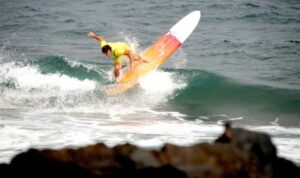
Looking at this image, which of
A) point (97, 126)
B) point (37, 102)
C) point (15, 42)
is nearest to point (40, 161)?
point (97, 126)

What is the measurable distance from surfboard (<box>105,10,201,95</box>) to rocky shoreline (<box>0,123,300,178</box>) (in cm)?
784

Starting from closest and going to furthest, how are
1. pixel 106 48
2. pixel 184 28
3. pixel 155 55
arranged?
pixel 106 48
pixel 155 55
pixel 184 28

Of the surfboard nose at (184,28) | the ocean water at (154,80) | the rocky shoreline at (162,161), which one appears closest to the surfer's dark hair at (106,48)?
the ocean water at (154,80)

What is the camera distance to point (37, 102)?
35.7 feet

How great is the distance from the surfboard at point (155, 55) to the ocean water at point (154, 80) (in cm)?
26

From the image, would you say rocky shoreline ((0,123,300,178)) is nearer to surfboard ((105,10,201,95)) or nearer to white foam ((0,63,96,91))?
surfboard ((105,10,201,95))

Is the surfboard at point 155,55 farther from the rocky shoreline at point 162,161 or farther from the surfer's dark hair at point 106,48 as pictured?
the rocky shoreline at point 162,161

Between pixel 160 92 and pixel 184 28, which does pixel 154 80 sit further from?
pixel 184 28

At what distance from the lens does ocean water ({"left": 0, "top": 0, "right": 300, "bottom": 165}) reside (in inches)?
316

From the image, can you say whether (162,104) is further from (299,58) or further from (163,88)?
(299,58)

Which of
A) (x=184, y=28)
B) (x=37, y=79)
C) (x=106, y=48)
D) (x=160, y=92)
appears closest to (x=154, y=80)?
(x=160, y=92)

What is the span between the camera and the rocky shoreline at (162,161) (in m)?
3.13

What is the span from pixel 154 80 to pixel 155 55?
748mm

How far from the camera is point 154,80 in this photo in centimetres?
1270
